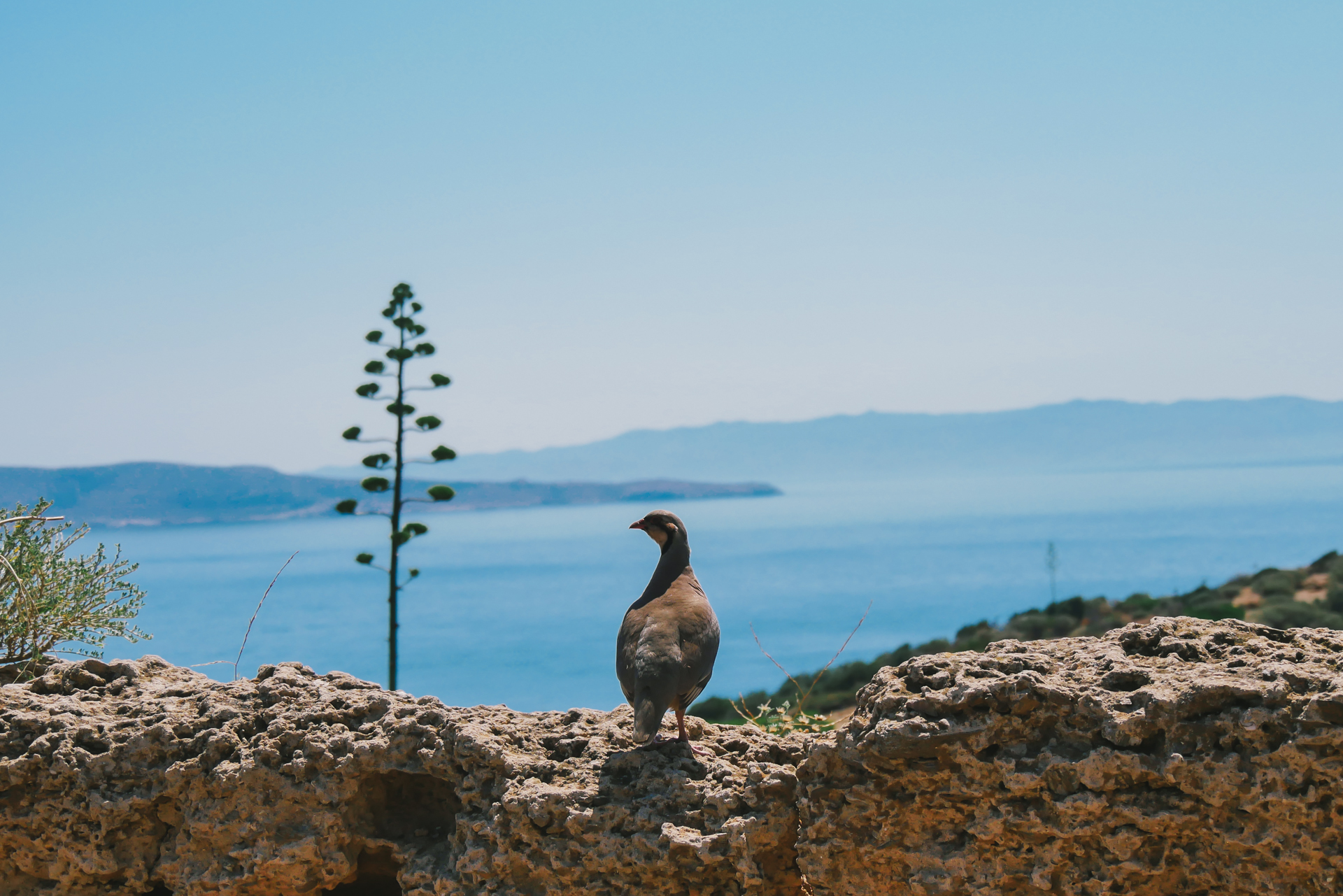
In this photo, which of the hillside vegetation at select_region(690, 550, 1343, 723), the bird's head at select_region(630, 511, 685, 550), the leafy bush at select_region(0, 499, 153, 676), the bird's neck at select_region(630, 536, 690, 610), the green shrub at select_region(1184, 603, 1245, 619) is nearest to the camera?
the bird's neck at select_region(630, 536, 690, 610)

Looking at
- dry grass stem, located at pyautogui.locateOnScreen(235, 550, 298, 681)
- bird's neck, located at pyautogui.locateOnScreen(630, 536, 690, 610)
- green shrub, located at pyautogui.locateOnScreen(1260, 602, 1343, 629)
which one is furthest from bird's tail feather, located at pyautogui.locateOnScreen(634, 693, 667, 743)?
green shrub, located at pyautogui.locateOnScreen(1260, 602, 1343, 629)

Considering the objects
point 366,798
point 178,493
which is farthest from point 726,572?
point 366,798

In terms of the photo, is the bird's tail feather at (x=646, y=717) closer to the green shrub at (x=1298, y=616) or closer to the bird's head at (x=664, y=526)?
the bird's head at (x=664, y=526)

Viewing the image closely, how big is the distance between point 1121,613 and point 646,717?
1803 centimetres

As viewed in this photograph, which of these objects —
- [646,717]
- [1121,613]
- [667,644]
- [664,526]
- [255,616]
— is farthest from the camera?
[1121,613]

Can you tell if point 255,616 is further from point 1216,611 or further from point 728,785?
point 1216,611

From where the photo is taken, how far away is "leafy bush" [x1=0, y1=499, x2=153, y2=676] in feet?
18.5

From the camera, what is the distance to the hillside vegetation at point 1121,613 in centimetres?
1633

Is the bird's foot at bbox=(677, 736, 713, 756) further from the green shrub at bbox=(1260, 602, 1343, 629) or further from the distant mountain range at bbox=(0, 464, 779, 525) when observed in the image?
the green shrub at bbox=(1260, 602, 1343, 629)

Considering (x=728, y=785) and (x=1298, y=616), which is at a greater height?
(x=728, y=785)

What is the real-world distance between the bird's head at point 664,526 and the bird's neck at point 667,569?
2cm

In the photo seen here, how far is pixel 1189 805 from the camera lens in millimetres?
3490

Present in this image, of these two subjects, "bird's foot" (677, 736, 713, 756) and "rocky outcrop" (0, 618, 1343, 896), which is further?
"bird's foot" (677, 736, 713, 756)

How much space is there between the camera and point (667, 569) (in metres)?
4.73
